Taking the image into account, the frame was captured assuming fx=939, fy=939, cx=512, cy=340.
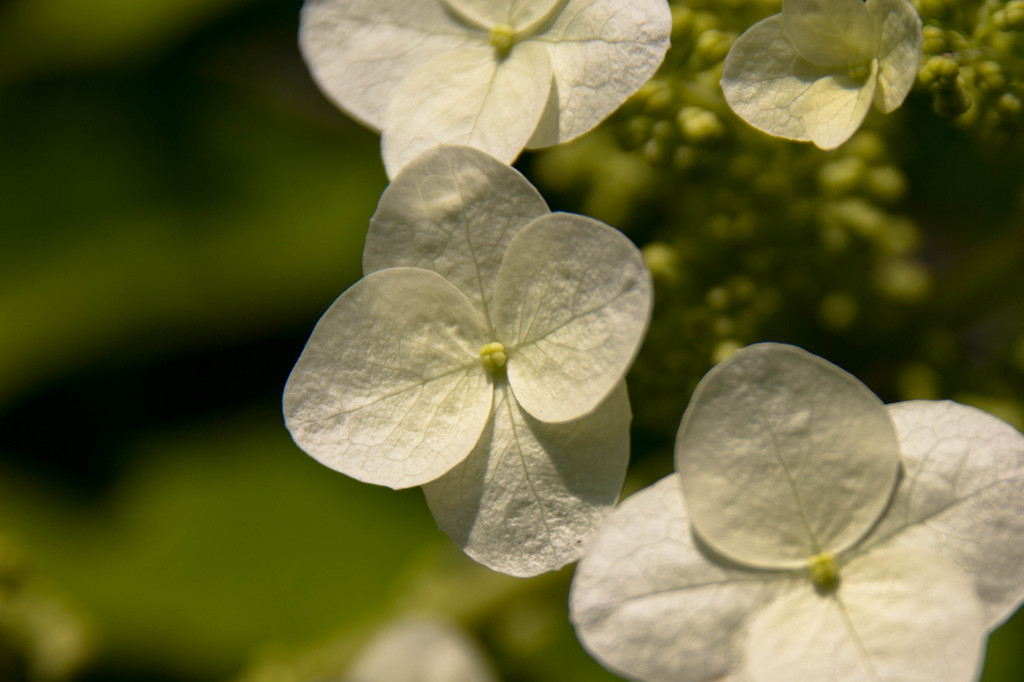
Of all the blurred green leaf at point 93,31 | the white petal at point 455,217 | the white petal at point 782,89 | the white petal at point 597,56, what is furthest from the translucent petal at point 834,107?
the blurred green leaf at point 93,31

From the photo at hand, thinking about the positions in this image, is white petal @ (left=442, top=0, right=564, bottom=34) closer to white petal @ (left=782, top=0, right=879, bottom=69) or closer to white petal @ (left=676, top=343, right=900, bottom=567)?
white petal @ (left=782, top=0, right=879, bottom=69)

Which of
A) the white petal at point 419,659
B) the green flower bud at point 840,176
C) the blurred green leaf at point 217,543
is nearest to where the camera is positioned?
the green flower bud at point 840,176

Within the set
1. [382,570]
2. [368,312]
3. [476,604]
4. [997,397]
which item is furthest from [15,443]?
[997,397]

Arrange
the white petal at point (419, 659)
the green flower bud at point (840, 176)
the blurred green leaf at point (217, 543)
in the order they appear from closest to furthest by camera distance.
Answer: the green flower bud at point (840, 176) → the white petal at point (419, 659) → the blurred green leaf at point (217, 543)

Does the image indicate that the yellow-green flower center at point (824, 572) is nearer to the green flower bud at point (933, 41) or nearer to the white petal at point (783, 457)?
the white petal at point (783, 457)

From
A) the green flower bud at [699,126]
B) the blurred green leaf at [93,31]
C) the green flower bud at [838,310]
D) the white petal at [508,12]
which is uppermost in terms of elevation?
the white petal at [508,12]

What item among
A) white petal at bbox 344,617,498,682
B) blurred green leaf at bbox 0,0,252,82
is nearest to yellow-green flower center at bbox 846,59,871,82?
white petal at bbox 344,617,498,682

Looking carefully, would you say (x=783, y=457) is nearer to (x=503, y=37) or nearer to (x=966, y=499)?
(x=966, y=499)
